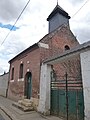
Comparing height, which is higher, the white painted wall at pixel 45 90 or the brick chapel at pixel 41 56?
the brick chapel at pixel 41 56

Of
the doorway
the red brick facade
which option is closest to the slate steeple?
the red brick facade

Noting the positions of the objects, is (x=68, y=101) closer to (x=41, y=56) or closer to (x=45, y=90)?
(x=45, y=90)

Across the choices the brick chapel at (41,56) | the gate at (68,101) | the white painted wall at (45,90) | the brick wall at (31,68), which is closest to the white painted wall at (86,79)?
the gate at (68,101)

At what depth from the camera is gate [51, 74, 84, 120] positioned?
6648 millimetres

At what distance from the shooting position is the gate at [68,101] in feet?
21.8

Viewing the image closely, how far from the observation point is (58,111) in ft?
26.1

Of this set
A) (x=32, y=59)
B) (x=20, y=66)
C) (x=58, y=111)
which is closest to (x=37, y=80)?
(x=32, y=59)

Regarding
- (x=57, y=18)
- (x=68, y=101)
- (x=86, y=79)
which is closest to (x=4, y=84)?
(x=57, y=18)

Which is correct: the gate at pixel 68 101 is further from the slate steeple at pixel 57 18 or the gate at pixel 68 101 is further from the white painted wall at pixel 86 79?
the slate steeple at pixel 57 18

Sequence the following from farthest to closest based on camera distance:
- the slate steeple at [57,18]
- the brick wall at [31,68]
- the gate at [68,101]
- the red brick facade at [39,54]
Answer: the slate steeple at [57,18]
the red brick facade at [39,54]
the brick wall at [31,68]
the gate at [68,101]

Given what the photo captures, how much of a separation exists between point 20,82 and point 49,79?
6348 millimetres

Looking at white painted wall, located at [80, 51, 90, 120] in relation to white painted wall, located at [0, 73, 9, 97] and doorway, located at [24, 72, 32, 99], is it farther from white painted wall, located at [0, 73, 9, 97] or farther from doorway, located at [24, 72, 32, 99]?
white painted wall, located at [0, 73, 9, 97]

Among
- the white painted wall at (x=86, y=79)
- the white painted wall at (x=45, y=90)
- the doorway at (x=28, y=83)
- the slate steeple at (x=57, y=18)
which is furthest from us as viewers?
the slate steeple at (x=57, y=18)

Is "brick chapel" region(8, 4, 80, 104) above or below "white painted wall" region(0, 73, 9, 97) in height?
above
